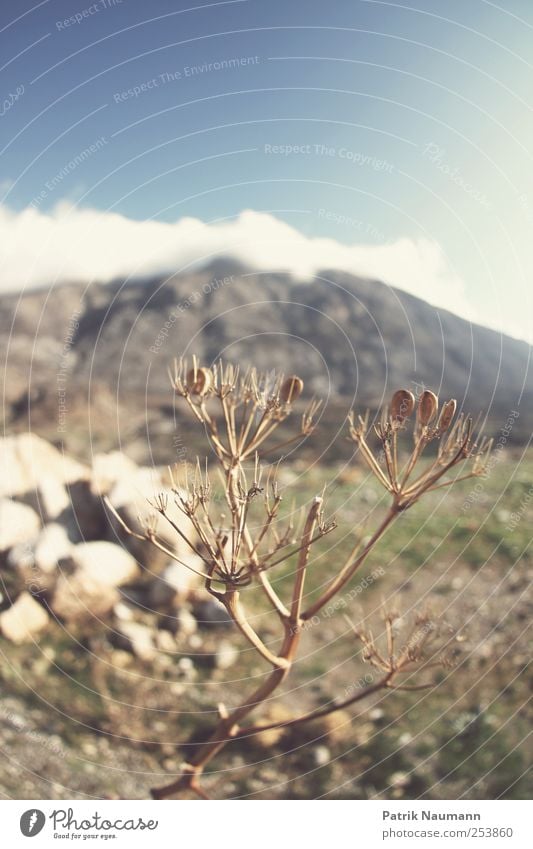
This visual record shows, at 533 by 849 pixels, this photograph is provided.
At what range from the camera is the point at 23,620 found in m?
3.48

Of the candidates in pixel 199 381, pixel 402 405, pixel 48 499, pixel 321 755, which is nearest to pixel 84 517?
pixel 48 499

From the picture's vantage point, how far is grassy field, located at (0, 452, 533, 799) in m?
2.67

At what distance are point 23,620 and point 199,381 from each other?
262cm

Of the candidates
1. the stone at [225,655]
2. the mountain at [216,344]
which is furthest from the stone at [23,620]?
the mountain at [216,344]

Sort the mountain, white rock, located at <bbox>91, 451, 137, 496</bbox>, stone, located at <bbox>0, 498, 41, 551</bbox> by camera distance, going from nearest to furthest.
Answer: stone, located at <bbox>0, 498, 41, 551</bbox> → white rock, located at <bbox>91, 451, 137, 496</bbox> → the mountain

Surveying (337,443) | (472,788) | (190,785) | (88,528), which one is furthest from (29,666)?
(337,443)

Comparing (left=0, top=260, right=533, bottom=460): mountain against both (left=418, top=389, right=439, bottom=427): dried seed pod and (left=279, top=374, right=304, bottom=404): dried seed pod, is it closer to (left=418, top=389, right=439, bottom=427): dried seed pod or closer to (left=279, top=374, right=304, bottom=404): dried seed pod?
(left=279, top=374, right=304, bottom=404): dried seed pod

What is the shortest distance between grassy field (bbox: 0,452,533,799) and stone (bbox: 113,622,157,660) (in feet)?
0.20

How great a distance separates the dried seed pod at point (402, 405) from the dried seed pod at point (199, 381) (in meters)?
0.47

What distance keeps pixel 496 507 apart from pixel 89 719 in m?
3.45

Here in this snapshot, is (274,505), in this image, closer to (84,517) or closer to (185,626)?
(185,626)

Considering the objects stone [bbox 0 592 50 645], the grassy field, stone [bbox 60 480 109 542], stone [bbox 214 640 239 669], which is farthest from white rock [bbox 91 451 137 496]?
stone [bbox 214 640 239 669]

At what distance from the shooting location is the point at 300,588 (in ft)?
4.63

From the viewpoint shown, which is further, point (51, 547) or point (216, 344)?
point (216, 344)
